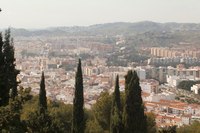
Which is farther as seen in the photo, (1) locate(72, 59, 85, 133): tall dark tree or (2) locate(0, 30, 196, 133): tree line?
(1) locate(72, 59, 85, 133): tall dark tree

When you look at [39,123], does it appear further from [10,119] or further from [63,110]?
[63,110]

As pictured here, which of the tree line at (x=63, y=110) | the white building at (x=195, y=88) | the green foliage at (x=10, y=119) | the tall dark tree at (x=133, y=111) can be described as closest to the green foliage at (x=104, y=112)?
the tree line at (x=63, y=110)

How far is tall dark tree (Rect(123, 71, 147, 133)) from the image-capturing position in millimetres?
17547

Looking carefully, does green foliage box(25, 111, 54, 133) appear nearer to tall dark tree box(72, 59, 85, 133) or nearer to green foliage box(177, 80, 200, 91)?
tall dark tree box(72, 59, 85, 133)

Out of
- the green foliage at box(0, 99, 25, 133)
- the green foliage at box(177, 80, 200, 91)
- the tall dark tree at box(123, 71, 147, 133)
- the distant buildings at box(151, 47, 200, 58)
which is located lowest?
the green foliage at box(177, 80, 200, 91)

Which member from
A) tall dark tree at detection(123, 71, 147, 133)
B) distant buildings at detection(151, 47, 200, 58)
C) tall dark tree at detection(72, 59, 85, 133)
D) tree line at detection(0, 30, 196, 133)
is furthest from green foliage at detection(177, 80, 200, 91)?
tall dark tree at detection(123, 71, 147, 133)

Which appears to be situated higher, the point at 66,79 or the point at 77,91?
the point at 77,91

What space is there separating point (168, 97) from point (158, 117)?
18.1 metres

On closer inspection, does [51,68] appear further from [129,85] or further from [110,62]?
[129,85]

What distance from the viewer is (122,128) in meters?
17.1

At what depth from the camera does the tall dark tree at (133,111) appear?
57.6 feet

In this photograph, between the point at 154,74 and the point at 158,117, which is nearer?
the point at 158,117

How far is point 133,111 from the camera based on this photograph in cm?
1773

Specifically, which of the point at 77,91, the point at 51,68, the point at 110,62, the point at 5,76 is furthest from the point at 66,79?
the point at 5,76
